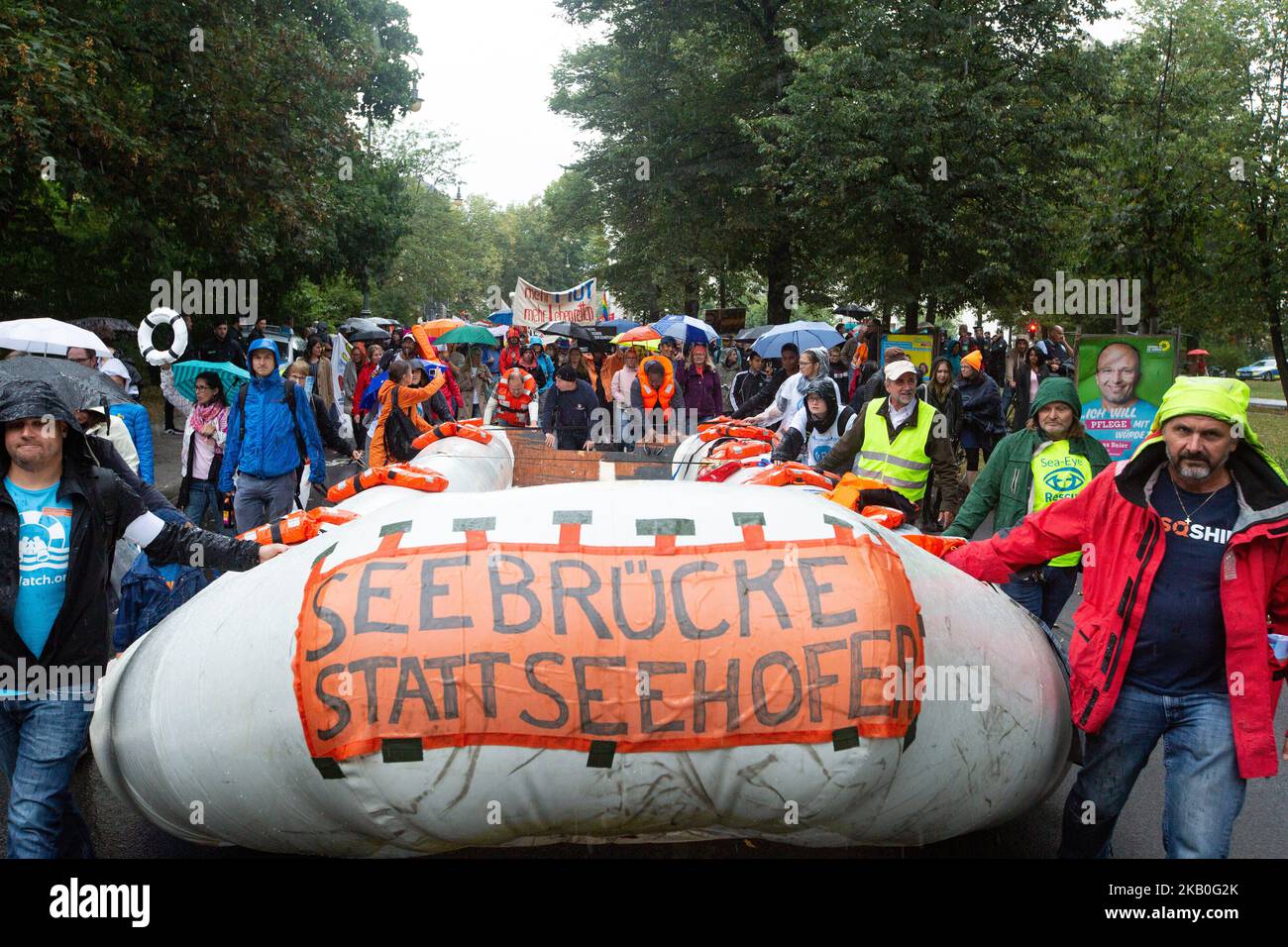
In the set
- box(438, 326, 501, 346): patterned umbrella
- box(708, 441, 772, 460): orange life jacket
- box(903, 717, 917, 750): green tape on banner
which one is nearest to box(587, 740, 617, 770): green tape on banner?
box(903, 717, 917, 750): green tape on banner

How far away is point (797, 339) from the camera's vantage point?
17438 mm

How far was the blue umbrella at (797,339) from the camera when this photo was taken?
17094mm

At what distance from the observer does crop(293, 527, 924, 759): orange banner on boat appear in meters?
3.39

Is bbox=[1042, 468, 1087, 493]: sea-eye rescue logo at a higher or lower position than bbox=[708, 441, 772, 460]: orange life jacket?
lower

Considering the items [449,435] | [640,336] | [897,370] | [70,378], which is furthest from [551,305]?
[70,378]

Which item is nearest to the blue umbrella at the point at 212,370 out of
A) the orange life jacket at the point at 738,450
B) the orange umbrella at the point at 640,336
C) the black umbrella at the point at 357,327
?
the orange life jacket at the point at 738,450

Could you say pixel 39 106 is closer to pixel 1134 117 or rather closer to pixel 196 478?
pixel 196 478

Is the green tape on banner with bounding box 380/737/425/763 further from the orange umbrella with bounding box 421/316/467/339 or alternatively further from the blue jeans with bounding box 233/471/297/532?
the orange umbrella with bounding box 421/316/467/339

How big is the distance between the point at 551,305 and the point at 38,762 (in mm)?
33716

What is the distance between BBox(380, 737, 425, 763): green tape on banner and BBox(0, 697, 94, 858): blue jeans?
3.47ft

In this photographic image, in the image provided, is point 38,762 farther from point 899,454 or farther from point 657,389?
point 657,389

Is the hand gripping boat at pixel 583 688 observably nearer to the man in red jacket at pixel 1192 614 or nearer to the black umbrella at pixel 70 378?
the man in red jacket at pixel 1192 614

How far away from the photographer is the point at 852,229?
21.4m

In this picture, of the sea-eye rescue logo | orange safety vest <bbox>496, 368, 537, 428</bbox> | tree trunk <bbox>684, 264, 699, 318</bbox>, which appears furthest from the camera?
tree trunk <bbox>684, 264, 699, 318</bbox>
